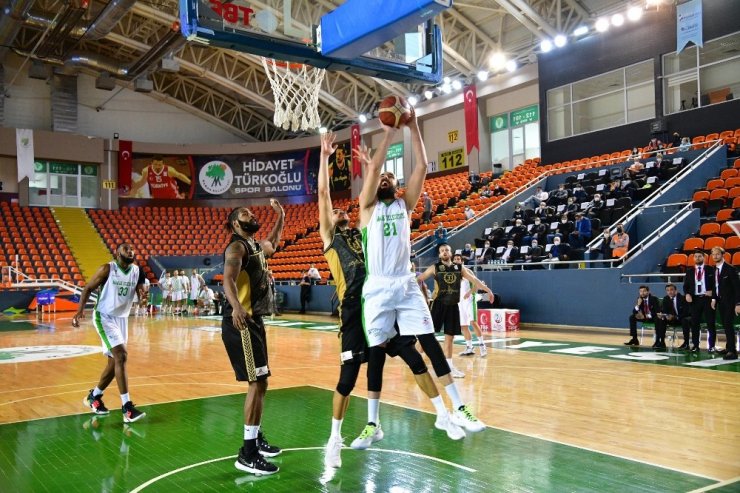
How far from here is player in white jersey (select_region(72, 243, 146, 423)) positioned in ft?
20.8

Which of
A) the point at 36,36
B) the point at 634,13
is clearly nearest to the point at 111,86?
the point at 36,36

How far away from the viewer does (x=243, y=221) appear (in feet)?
15.8

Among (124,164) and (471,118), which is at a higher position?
(471,118)

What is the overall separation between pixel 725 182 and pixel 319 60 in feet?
40.2

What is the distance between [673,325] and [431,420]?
7066mm

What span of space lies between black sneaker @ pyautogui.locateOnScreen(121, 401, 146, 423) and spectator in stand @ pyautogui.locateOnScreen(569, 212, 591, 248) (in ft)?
41.1

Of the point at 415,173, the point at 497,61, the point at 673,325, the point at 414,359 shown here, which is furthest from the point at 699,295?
the point at 497,61

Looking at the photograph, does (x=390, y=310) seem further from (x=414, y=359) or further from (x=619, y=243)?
(x=619, y=243)

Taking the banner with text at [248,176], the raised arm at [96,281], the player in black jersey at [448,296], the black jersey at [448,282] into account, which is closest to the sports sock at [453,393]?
the raised arm at [96,281]

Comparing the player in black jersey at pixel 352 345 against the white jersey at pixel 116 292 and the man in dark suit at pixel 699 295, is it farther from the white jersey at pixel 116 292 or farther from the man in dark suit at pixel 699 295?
the man in dark suit at pixel 699 295

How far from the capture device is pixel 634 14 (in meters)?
20.7

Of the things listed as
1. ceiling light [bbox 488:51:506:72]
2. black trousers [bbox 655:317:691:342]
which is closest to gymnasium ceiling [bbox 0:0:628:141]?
ceiling light [bbox 488:51:506:72]

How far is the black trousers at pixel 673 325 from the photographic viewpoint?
10.9 m

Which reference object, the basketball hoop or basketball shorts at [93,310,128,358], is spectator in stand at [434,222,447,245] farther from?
basketball shorts at [93,310,128,358]
